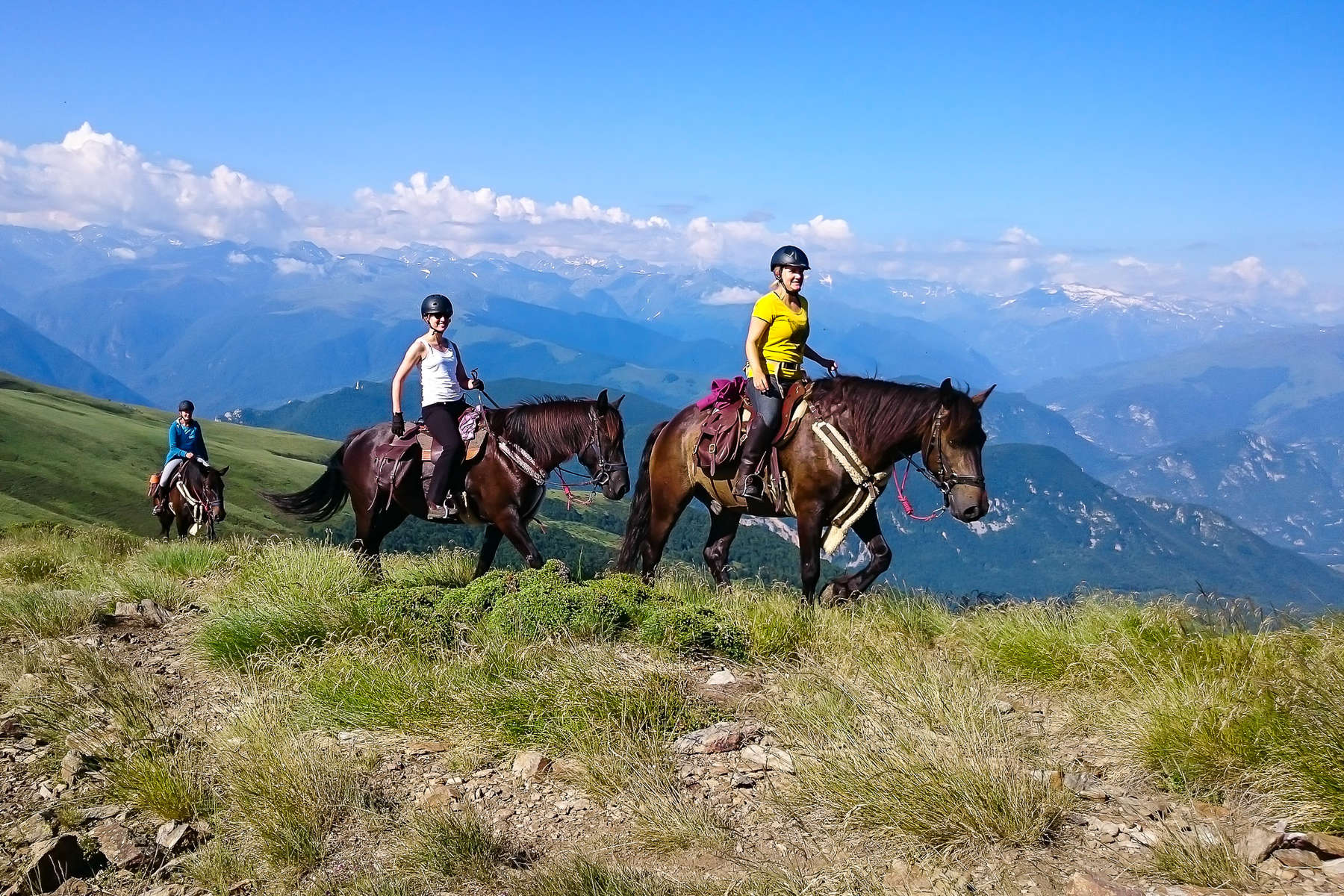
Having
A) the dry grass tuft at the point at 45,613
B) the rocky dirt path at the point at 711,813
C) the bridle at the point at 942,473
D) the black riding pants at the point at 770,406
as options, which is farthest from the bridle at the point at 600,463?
the dry grass tuft at the point at 45,613

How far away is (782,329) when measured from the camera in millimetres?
9320

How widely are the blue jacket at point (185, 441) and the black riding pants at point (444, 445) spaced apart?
40.5 feet

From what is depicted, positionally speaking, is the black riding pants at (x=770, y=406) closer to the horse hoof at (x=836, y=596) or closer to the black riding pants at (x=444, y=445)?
the horse hoof at (x=836, y=596)

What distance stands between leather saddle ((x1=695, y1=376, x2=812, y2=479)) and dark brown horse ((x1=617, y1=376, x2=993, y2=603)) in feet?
0.33

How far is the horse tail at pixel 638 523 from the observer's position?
11047 mm

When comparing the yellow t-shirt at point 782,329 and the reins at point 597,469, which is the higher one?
the yellow t-shirt at point 782,329

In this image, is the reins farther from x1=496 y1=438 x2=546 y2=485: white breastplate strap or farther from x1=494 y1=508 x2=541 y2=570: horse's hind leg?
x1=494 y1=508 x2=541 y2=570: horse's hind leg

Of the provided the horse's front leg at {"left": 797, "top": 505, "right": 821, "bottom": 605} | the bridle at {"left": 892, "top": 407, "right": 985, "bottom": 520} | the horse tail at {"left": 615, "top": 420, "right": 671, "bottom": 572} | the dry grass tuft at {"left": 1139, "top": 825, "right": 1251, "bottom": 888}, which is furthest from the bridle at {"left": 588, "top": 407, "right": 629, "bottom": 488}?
the dry grass tuft at {"left": 1139, "top": 825, "right": 1251, "bottom": 888}

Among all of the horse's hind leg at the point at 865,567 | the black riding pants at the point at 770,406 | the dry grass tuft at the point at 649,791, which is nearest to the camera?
the dry grass tuft at the point at 649,791

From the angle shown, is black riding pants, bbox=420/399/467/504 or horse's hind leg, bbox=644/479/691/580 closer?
black riding pants, bbox=420/399/467/504

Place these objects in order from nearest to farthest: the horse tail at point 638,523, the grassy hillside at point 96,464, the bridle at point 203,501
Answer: the horse tail at point 638,523 → the bridle at point 203,501 → the grassy hillside at point 96,464

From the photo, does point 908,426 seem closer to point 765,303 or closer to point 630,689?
point 765,303

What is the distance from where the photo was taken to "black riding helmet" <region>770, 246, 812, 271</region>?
9.06m

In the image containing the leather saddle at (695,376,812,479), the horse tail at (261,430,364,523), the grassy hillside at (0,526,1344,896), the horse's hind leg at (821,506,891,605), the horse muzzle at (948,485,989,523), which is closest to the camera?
the grassy hillside at (0,526,1344,896)
